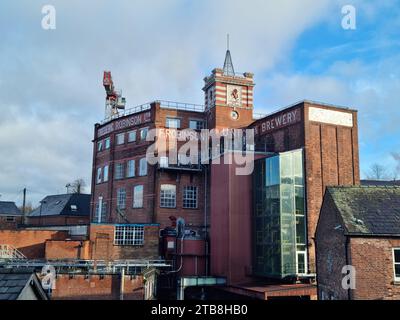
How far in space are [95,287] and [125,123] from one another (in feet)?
60.8

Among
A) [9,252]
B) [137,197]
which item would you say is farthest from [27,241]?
[137,197]

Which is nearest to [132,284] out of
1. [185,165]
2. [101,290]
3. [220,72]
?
[101,290]

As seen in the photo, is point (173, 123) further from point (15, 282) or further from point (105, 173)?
point (15, 282)

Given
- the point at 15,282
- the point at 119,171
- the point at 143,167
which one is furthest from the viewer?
the point at 119,171

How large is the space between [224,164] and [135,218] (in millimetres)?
10593

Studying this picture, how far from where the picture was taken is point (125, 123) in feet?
128

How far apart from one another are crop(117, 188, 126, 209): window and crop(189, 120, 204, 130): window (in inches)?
338

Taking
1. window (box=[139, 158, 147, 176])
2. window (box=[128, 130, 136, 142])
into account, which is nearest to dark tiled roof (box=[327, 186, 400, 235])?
window (box=[139, 158, 147, 176])

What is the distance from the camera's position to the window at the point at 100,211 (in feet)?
128

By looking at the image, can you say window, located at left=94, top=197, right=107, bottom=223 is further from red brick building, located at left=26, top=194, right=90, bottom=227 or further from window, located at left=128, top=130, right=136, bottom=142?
window, located at left=128, top=130, right=136, bottom=142

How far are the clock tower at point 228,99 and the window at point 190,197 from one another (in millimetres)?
5816

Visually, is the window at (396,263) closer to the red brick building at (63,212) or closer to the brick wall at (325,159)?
the brick wall at (325,159)
